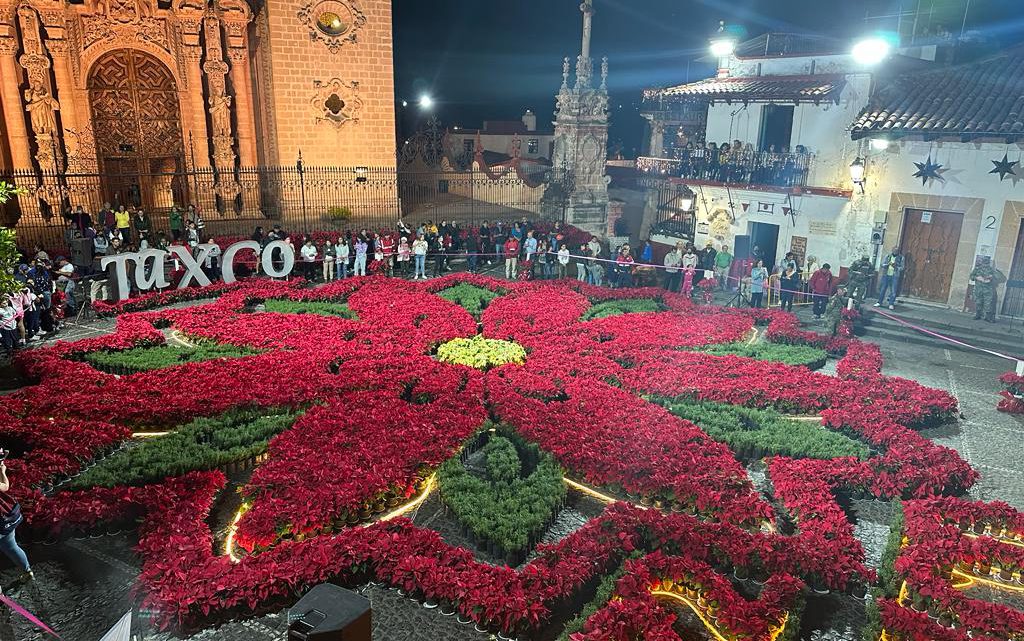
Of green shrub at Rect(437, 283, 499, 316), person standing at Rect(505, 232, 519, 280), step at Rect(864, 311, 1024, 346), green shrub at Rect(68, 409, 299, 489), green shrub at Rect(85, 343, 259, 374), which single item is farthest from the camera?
person standing at Rect(505, 232, 519, 280)

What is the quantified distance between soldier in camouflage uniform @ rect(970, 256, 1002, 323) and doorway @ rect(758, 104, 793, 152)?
21.0 feet

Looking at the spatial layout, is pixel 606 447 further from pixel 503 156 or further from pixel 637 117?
pixel 637 117

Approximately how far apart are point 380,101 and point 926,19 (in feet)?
56.8

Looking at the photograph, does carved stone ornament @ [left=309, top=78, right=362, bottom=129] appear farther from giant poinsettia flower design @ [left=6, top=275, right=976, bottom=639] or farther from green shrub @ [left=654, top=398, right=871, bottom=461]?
green shrub @ [left=654, top=398, right=871, bottom=461]

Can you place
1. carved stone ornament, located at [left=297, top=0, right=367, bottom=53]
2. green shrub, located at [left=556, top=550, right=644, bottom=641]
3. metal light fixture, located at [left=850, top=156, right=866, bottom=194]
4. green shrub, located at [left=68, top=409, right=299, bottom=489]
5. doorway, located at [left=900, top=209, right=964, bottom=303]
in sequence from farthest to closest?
carved stone ornament, located at [left=297, top=0, right=367, bottom=53] → metal light fixture, located at [left=850, top=156, right=866, bottom=194] → doorway, located at [left=900, top=209, right=964, bottom=303] → green shrub, located at [left=68, top=409, right=299, bottom=489] → green shrub, located at [left=556, top=550, right=644, bottom=641]

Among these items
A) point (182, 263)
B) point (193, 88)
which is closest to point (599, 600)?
point (182, 263)

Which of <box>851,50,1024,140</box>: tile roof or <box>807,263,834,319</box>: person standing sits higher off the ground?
<box>851,50,1024,140</box>: tile roof

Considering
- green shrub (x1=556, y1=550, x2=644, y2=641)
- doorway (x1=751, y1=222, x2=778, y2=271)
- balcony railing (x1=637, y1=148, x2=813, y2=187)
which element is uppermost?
balcony railing (x1=637, y1=148, x2=813, y2=187)

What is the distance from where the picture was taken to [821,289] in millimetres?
17453

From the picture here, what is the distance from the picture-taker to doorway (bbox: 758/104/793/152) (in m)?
21.1

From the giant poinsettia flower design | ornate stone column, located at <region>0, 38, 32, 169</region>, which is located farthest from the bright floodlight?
ornate stone column, located at <region>0, 38, 32, 169</region>

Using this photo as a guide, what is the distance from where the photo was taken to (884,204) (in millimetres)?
18516

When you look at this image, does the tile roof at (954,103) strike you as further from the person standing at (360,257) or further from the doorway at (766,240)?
the person standing at (360,257)

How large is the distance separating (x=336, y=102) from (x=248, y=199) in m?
4.62
